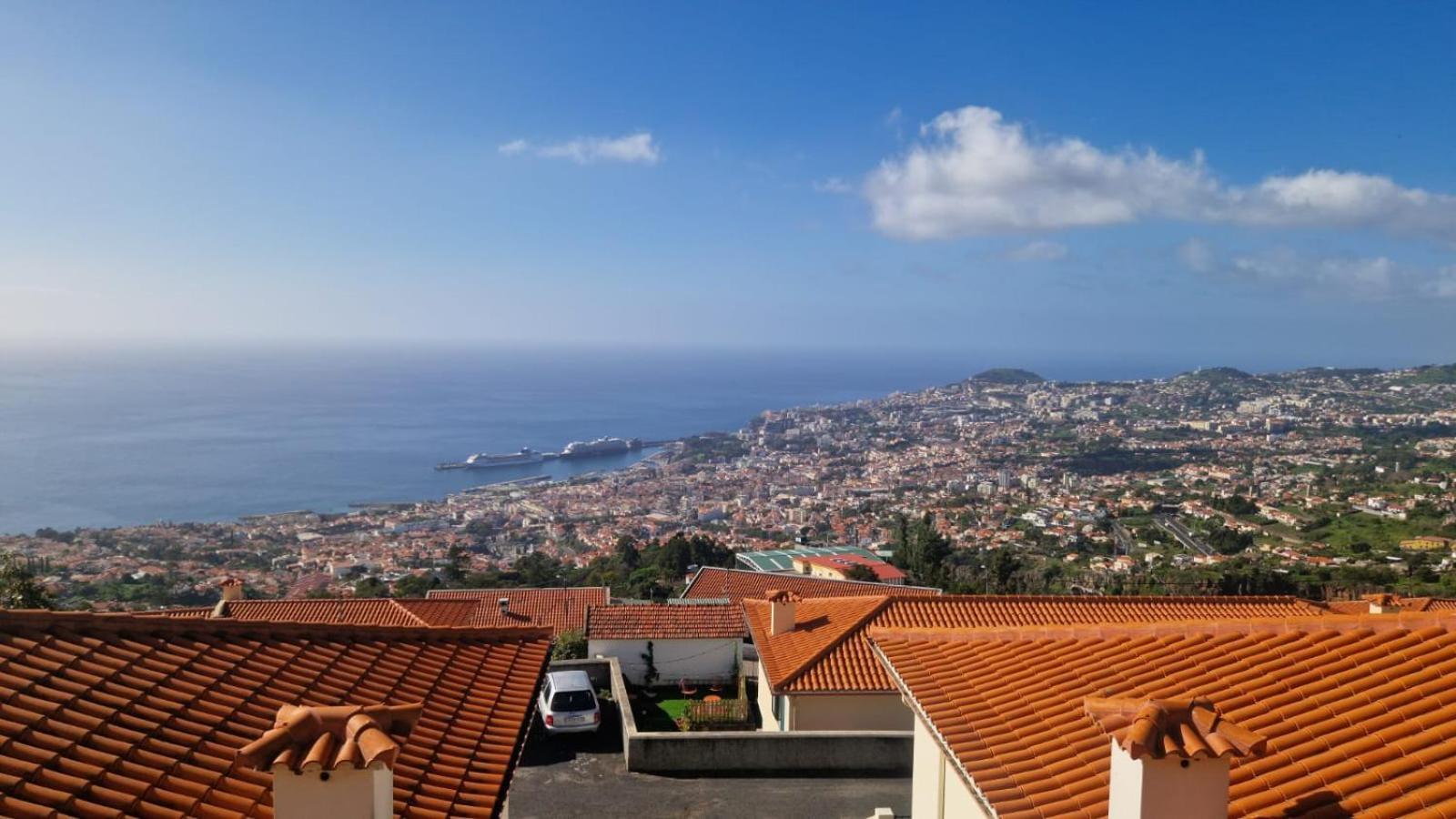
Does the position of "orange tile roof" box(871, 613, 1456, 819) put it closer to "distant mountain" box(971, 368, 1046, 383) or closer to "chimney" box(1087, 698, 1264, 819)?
"chimney" box(1087, 698, 1264, 819)

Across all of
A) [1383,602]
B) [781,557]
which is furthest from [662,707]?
[781,557]

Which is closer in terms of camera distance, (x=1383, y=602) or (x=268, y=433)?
(x=1383, y=602)

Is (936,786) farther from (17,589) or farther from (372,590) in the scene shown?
(372,590)

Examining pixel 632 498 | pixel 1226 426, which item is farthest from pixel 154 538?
pixel 1226 426

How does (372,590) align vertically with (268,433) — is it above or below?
above

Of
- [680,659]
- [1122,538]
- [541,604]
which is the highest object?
[680,659]

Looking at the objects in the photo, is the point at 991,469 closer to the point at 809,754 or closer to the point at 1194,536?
the point at 1194,536

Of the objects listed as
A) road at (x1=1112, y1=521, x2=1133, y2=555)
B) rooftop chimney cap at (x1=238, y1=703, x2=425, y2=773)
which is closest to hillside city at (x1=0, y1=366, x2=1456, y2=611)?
road at (x1=1112, y1=521, x2=1133, y2=555)
